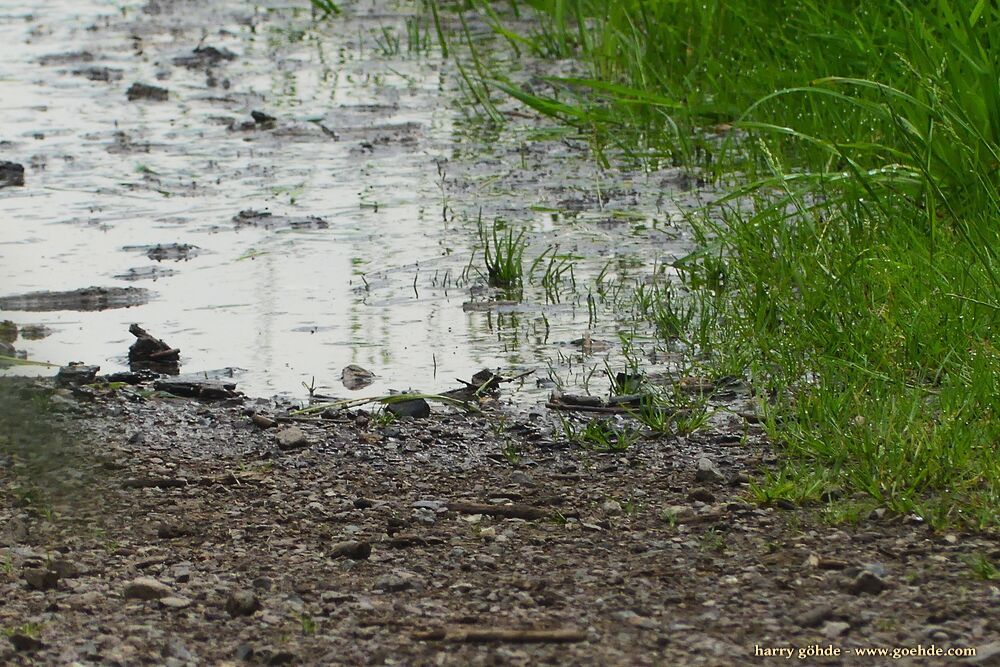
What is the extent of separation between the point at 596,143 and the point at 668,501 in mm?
3552

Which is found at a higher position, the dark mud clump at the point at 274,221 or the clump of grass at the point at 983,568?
the dark mud clump at the point at 274,221

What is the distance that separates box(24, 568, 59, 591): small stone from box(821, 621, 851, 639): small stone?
1503mm

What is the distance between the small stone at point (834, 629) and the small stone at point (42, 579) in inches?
59.2

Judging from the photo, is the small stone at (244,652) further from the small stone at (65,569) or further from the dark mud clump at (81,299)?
the dark mud clump at (81,299)

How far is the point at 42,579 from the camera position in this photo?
10.3ft

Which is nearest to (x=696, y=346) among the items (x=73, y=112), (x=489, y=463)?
(x=489, y=463)

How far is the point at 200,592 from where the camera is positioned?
3.12 meters

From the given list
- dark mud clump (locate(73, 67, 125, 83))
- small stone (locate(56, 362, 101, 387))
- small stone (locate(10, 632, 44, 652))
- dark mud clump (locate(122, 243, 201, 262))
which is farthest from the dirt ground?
dark mud clump (locate(73, 67, 125, 83))

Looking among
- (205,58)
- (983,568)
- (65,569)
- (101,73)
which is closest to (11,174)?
(101,73)

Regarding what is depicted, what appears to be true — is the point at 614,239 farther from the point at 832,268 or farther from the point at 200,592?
the point at 200,592

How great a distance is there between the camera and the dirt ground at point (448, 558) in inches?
112

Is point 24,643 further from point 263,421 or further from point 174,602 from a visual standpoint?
point 263,421

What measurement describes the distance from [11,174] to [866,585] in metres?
4.85

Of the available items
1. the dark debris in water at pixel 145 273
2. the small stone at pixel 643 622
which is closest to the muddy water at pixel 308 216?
the dark debris in water at pixel 145 273
